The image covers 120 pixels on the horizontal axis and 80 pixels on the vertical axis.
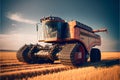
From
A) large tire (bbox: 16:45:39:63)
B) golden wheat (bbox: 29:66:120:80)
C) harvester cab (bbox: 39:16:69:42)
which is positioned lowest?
golden wheat (bbox: 29:66:120:80)

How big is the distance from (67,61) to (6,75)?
9.31ft

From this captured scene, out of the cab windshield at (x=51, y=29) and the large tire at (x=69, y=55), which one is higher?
the cab windshield at (x=51, y=29)

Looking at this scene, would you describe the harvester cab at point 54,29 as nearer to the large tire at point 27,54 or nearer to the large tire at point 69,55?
the large tire at point 27,54

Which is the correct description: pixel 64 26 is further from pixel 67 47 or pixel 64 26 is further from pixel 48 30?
pixel 67 47

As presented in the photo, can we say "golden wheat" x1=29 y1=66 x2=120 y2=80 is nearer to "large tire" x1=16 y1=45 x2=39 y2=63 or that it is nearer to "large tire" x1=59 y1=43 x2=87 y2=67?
"large tire" x1=59 y1=43 x2=87 y2=67

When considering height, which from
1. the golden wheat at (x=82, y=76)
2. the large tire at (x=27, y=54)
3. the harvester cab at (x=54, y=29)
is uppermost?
the harvester cab at (x=54, y=29)

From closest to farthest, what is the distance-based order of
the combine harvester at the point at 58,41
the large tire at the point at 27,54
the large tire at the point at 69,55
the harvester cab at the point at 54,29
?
the large tire at the point at 69,55
the combine harvester at the point at 58,41
the harvester cab at the point at 54,29
the large tire at the point at 27,54

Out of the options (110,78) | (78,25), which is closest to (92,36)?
(78,25)

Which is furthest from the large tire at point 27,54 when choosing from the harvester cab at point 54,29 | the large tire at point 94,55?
the large tire at point 94,55

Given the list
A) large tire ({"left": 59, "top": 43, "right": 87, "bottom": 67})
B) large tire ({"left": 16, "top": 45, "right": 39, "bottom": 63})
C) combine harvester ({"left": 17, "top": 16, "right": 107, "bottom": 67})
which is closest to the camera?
large tire ({"left": 59, "top": 43, "right": 87, "bottom": 67})

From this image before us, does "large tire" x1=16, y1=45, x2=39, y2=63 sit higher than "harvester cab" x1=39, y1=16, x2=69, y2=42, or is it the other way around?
"harvester cab" x1=39, y1=16, x2=69, y2=42

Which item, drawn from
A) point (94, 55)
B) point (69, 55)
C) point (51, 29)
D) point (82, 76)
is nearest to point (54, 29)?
point (51, 29)

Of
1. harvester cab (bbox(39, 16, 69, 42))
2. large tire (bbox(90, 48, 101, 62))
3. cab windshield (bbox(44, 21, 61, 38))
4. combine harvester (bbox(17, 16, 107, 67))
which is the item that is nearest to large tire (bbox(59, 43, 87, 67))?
combine harvester (bbox(17, 16, 107, 67))

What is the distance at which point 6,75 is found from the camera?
18.5 ft
